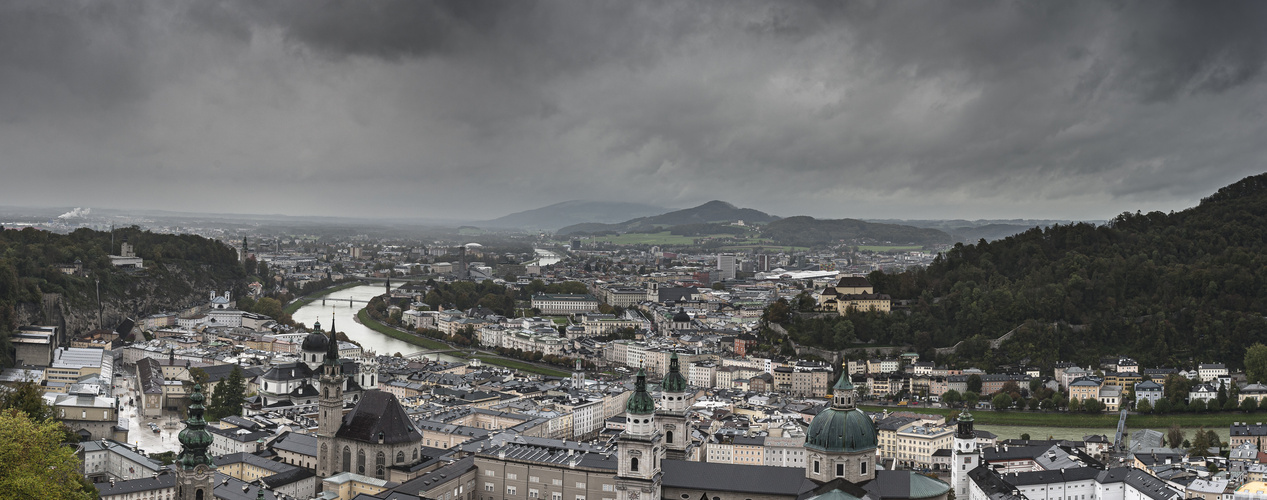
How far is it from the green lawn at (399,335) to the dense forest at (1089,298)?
24.3 m

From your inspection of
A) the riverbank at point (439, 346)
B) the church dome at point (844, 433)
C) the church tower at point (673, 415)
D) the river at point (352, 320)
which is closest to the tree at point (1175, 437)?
the church dome at point (844, 433)

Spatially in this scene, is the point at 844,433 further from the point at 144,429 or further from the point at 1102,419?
the point at 144,429

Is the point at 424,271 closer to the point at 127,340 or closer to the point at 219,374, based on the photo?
the point at 127,340

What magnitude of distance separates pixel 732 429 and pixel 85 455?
21.0 m

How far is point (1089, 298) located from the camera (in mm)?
56375

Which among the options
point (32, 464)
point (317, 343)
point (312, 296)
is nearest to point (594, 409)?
point (317, 343)

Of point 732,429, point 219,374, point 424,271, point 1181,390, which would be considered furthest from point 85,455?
point 424,271

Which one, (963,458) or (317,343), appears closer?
(963,458)

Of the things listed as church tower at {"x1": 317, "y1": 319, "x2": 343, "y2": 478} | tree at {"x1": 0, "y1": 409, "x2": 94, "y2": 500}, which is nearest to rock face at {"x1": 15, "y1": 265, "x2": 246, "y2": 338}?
church tower at {"x1": 317, "y1": 319, "x2": 343, "y2": 478}

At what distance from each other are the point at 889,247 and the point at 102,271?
481 ft

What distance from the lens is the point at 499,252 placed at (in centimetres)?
18488

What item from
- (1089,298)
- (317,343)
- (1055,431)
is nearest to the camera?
(317,343)

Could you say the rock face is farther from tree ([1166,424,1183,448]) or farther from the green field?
the green field

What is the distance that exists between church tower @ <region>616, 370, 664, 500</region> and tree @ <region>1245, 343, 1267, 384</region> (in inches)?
1447
